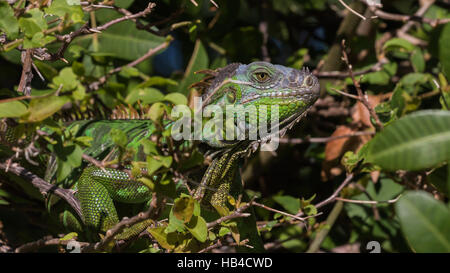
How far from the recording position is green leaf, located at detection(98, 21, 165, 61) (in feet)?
10.7

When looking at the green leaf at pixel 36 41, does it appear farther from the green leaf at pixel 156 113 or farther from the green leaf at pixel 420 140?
the green leaf at pixel 420 140

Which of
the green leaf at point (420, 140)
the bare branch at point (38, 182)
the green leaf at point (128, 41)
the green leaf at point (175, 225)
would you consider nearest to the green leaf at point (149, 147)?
the green leaf at point (175, 225)

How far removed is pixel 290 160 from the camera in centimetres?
389

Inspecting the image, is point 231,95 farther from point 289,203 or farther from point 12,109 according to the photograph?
point 12,109

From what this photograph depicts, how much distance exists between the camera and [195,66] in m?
3.30

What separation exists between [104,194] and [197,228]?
3.16ft

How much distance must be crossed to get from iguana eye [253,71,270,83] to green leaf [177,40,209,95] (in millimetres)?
671

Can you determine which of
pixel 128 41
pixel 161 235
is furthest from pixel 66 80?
pixel 128 41

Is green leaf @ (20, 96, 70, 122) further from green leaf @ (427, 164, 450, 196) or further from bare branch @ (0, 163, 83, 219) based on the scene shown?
green leaf @ (427, 164, 450, 196)

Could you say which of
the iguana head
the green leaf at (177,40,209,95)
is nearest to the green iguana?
the iguana head

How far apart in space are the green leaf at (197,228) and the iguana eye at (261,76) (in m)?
0.97

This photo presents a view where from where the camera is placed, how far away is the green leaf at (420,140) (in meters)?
1.16

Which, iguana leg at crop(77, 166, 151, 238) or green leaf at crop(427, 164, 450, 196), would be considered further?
iguana leg at crop(77, 166, 151, 238)

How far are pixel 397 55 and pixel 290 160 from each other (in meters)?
1.12
